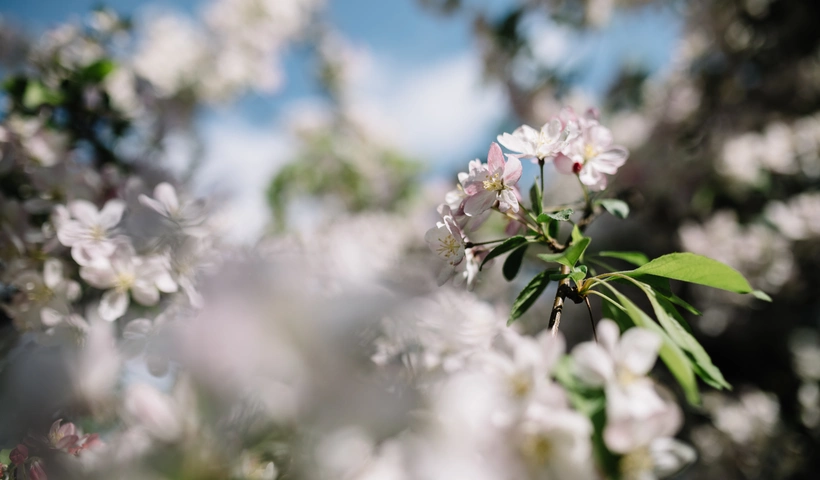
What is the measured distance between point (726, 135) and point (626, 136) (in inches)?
15.6

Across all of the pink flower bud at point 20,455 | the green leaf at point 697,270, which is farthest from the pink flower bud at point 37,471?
the green leaf at point 697,270

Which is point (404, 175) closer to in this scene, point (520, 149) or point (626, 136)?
point (626, 136)

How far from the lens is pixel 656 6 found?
2262 mm

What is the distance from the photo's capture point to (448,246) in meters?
0.44

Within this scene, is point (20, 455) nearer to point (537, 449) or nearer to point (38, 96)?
point (537, 449)

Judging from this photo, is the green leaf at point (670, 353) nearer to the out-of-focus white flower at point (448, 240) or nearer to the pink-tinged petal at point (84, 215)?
the out-of-focus white flower at point (448, 240)

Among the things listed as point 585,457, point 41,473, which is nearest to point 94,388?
point 41,473

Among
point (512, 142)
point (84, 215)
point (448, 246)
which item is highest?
point (512, 142)

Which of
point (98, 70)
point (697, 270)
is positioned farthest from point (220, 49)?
point (697, 270)

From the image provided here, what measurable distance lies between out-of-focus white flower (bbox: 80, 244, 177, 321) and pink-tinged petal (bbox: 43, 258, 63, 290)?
0.34 ft

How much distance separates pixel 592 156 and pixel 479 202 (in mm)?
153

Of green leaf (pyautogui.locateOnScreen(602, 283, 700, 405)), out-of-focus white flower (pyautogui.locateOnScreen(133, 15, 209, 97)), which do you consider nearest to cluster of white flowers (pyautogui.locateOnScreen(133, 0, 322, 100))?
out-of-focus white flower (pyautogui.locateOnScreen(133, 15, 209, 97))

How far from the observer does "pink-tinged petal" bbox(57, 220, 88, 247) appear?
0.53m

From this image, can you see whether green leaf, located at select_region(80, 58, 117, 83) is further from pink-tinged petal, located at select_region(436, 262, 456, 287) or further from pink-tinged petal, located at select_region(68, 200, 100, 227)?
pink-tinged petal, located at select_region(436, 262, 456, 287)
